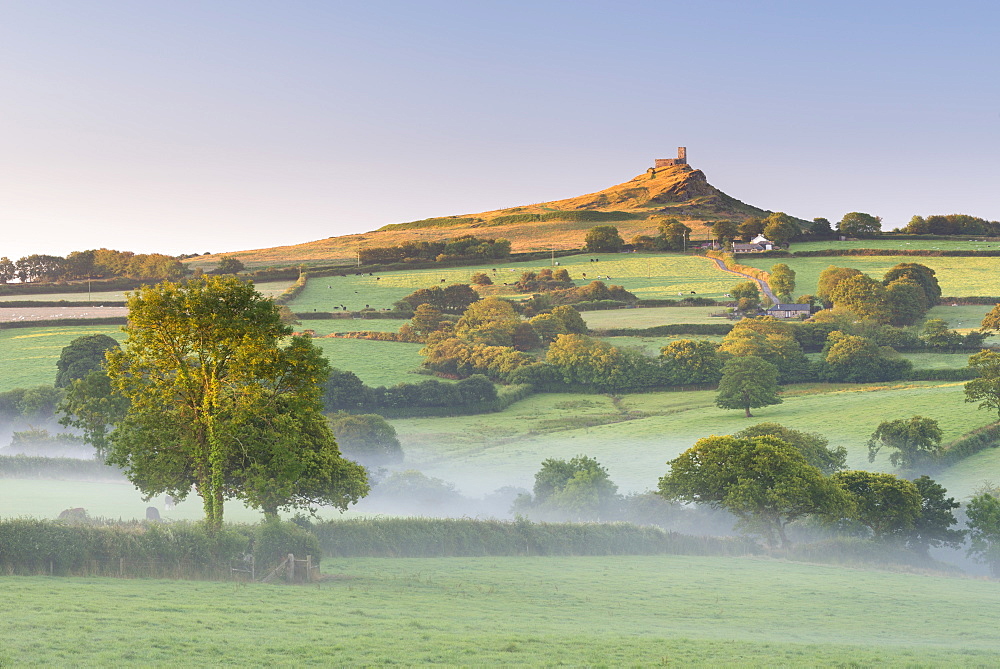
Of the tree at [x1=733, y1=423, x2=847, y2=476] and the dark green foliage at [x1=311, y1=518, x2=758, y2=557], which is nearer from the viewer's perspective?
the dark green foliage at [x1=311, y1=518, x2=758, y2=557]

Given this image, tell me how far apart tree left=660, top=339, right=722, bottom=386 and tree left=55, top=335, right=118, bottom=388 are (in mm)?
70458

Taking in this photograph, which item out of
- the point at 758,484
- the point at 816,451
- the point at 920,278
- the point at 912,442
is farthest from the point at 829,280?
the point at 758,484

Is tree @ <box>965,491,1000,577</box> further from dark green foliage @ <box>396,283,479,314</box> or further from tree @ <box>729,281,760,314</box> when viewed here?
dark green foliage @ <box>396,283,479,314</box>

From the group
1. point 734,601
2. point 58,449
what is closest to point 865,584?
point 734,601

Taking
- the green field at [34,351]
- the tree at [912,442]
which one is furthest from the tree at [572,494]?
the green field at [34,351]

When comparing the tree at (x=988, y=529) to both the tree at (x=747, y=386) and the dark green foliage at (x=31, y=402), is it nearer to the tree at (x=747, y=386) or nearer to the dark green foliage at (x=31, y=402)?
the tree at (x=747, y=386)

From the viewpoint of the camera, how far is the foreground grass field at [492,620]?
26.4 metres

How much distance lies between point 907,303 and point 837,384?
42.1 m

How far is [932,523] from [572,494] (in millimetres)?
26558

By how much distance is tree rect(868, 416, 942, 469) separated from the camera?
86.1m

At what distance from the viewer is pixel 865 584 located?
168 ft

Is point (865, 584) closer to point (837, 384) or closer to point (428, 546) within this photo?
point (428, 546)

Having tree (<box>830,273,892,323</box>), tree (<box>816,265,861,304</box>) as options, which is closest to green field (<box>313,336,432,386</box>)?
tree (<box>830,273,892,323</box>)

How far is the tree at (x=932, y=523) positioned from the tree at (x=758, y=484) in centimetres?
679
